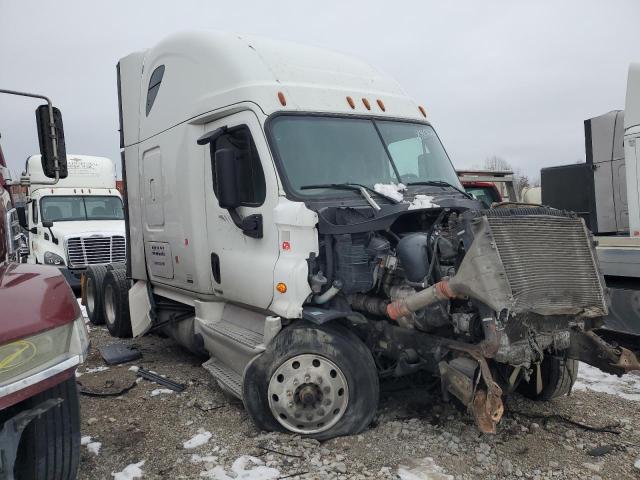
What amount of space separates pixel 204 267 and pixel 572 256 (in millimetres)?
3350

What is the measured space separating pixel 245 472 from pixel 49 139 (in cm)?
272

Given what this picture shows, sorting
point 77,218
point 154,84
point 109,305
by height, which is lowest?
point 109,305

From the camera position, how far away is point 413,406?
460 cm

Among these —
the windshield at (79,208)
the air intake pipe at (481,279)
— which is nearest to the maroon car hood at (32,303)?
the air intake pipe at (481,279)

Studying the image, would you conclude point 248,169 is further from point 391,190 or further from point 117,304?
point 117,304

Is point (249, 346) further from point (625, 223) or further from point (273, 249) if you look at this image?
point (625, 223)

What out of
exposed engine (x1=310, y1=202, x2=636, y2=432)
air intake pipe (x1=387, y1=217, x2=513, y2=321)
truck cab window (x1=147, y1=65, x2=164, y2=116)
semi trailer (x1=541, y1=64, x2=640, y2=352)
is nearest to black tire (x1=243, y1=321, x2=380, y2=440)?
exposed engine (x1=310, y1=202, x2=636, y2=432)

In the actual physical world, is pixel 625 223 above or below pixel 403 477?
above

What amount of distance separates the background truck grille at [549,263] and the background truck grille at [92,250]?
32.8 feet

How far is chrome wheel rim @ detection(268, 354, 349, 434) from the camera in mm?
3971

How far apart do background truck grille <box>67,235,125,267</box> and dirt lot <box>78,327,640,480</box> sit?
710cm

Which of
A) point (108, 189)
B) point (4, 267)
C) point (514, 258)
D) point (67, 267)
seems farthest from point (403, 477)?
point (108, 189)

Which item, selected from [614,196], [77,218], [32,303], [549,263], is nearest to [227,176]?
[32,303]

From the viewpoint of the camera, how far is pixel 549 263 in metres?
3.52
